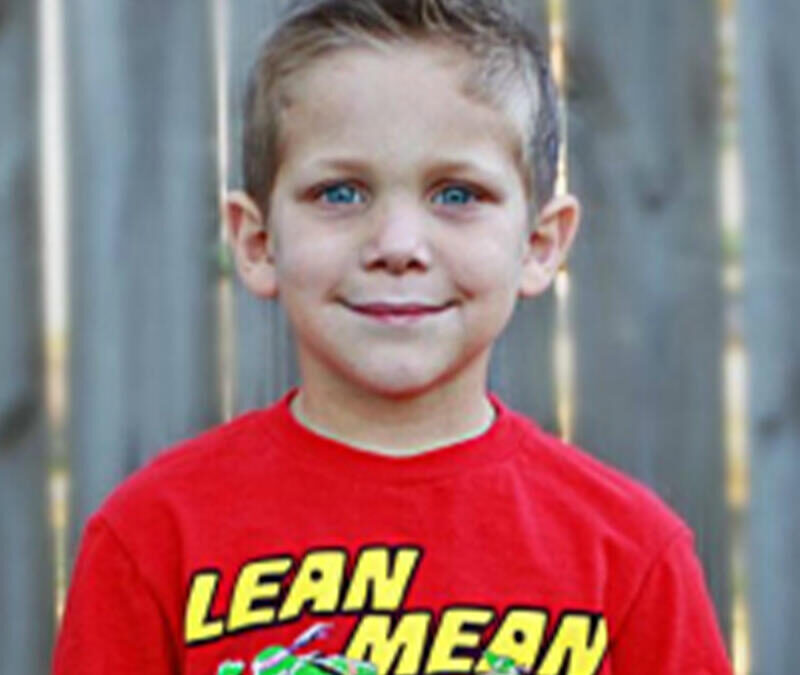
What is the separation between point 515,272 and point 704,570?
1.05 m

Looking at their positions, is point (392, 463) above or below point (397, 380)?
below

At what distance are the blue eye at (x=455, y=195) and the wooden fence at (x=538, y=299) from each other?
859 millimetres

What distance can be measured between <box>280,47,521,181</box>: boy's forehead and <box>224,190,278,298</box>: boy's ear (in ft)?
0.48

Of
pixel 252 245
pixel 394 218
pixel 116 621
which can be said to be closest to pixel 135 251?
pixel 252 245

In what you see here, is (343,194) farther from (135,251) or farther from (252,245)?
(135,251)

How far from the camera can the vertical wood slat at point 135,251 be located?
313 cm

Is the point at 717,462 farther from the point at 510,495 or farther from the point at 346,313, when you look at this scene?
the point at 346,313

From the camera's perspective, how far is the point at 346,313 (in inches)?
90.9

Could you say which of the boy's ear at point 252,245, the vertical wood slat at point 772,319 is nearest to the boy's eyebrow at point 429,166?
the boy's ear at point 252,245

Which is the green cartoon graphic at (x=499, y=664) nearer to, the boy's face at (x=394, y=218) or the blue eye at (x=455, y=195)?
the boy's face at (x=394, y=218)

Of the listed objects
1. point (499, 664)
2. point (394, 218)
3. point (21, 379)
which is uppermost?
point (394, 218)

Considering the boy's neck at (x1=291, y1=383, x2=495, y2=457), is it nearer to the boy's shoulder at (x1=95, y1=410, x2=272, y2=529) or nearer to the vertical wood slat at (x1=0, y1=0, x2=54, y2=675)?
the boy's shoulder at (x1=95, y1=410, x2=272, y2=529)

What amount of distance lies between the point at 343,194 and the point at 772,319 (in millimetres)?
1189

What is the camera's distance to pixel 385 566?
236 centimetres
